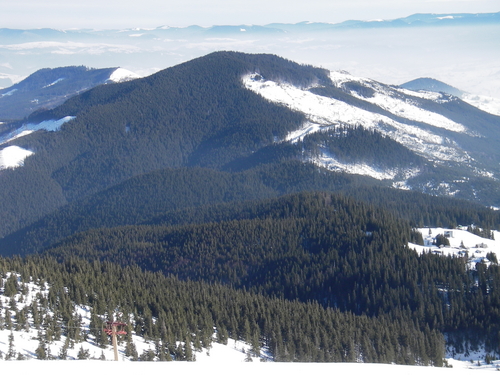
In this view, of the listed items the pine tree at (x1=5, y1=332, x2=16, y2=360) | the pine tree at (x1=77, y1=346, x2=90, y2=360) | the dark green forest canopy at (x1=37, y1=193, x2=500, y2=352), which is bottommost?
the dark green forest canopy at (x1=37, y1=193, x2=500, y2=352)

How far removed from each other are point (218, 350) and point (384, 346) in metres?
28.9

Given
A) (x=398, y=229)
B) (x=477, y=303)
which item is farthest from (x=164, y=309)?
(x=398, y=229)

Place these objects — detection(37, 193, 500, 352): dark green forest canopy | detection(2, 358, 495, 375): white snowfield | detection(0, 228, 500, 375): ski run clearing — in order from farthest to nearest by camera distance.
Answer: detection(37, 193, 500, 352): dark green forest canopy
detection(0, 228, 500, 375): ski run clearing
detection(2, 358, 495, 375): white snowfield

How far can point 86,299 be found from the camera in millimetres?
104750

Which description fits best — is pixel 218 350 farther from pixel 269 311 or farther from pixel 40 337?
pixel 40 337

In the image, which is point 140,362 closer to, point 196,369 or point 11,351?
point 196,369

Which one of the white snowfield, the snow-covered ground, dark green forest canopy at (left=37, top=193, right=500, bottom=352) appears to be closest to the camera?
the white snowfield

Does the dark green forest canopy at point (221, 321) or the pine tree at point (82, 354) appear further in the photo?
the dark green forest canopy at point (221, 321)

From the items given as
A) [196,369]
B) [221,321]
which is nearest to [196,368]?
[196,369]

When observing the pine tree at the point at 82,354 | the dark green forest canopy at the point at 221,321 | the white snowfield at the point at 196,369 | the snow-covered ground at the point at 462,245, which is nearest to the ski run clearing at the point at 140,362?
the white snowfield at the point at 196,369

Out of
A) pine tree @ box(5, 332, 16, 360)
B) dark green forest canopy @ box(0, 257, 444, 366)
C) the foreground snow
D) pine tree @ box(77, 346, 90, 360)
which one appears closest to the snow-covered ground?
dark green forest canopy @ box(0, 257, 444, 366)

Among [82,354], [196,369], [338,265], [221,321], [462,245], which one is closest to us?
[196,369]

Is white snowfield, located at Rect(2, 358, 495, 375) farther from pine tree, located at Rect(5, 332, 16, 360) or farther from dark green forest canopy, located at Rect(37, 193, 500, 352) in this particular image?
dark green forest canopy, located at Rect(37, 193, 500, 352)

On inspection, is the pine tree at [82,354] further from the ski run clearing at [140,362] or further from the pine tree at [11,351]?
the pine tree at [11,351]
